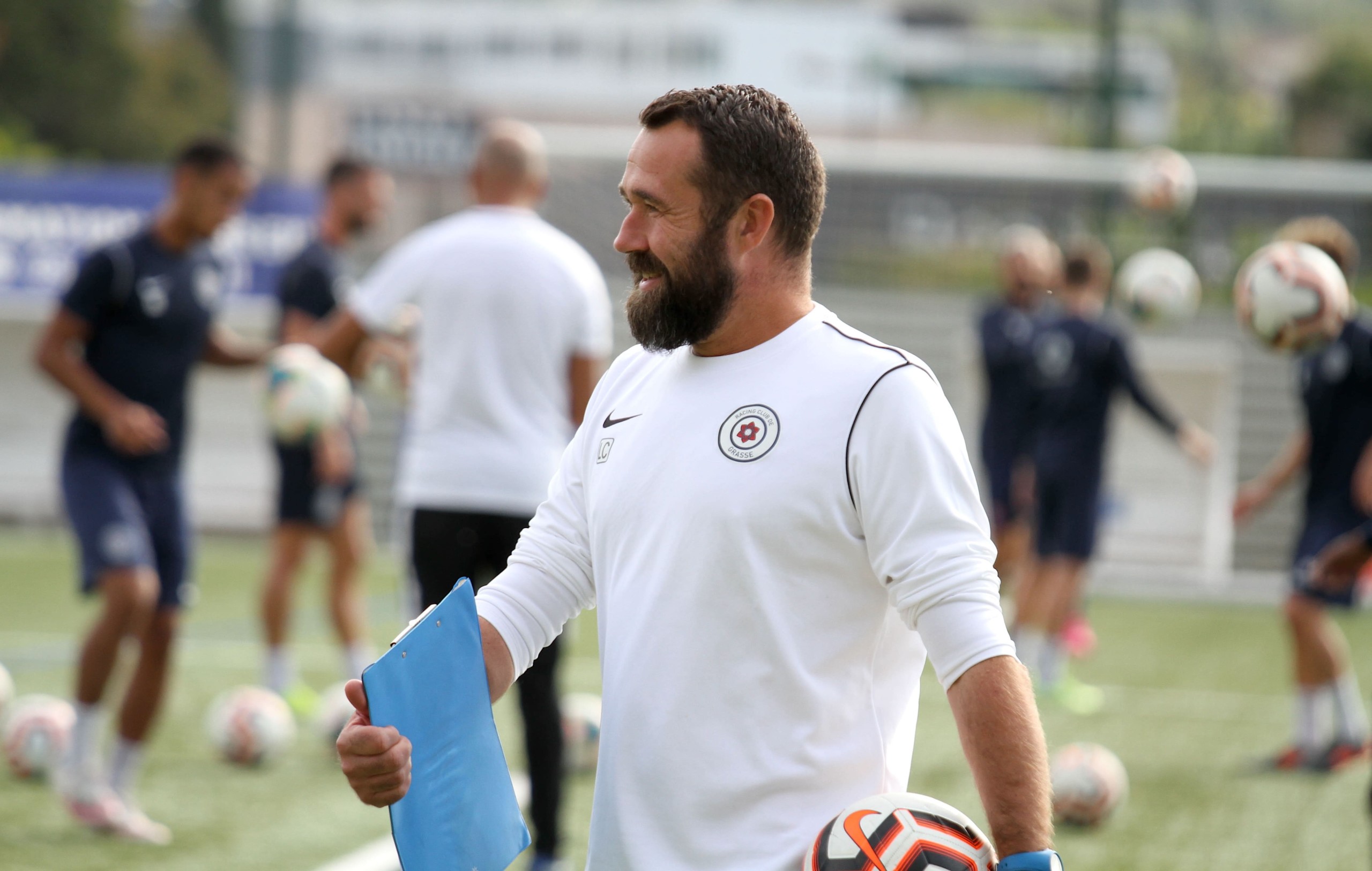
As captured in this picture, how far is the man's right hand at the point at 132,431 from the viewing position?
18.6 feet

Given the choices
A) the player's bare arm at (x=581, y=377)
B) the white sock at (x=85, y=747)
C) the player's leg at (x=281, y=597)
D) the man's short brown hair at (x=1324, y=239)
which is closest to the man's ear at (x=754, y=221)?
the player's bare arm at (x=581, y=377)

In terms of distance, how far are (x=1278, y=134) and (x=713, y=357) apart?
25296mm

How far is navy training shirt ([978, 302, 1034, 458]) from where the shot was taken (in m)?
10.6

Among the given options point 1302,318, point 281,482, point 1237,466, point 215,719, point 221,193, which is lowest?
point 1237,466

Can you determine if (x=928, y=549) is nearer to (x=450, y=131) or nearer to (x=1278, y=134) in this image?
(x=450, y=131)

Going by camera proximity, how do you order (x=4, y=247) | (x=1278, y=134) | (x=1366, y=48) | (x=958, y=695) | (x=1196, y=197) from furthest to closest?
(x=1366, y=48) → (x=1278, y=134) → (x=1196, y=197) → (x=4, y=247) → (x=958, y=695)

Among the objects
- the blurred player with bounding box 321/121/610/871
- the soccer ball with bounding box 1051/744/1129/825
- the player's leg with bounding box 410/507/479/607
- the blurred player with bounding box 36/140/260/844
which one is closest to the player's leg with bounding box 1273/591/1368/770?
the soccer ball with bounding box 1051/744/1129/825

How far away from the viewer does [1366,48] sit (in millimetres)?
36625

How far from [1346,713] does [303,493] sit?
5.00 metres

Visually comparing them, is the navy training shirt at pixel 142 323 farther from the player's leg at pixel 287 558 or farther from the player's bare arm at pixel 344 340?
the player's leg at pixel 287 558

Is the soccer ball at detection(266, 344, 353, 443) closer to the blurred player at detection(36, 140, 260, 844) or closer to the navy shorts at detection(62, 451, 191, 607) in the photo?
the blurred player at detection(36, 140, 260, 844)

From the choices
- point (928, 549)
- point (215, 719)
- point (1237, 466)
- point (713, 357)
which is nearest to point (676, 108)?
point (713, 357)

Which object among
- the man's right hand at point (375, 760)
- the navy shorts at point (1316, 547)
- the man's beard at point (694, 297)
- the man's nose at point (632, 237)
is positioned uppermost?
the man's nose at point (632, 237)

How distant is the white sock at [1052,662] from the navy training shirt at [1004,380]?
6.10ft
